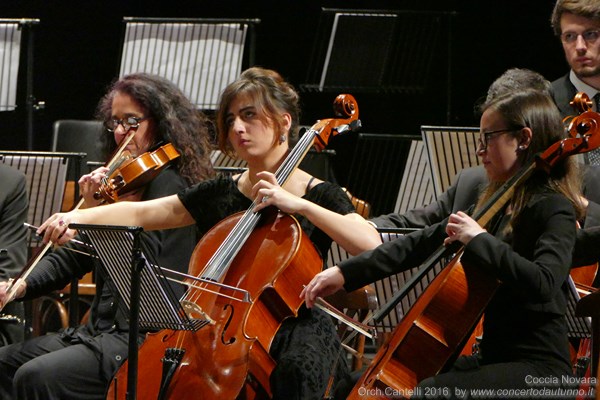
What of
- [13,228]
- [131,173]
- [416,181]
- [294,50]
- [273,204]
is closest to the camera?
[273,204]

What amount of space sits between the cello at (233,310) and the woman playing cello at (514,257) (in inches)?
5.6

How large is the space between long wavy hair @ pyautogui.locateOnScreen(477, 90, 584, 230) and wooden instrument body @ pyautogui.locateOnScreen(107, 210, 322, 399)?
538 millimetres

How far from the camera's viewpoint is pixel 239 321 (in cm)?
275

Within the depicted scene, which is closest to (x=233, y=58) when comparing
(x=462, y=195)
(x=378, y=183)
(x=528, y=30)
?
(x=378, y=183)

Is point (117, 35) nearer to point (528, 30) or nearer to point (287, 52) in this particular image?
point (287, 52)

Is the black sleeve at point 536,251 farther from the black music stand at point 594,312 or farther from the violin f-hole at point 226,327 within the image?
the violin f-hole at point 226,327

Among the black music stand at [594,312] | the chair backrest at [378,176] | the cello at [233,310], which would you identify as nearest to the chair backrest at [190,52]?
the chair backrest at [378,176]

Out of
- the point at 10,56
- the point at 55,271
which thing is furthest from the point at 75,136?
the point at 55,271

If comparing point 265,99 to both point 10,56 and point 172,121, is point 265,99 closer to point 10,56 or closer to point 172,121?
point 172,121

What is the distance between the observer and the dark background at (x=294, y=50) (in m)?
5.83

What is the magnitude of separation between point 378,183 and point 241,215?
2.51 m

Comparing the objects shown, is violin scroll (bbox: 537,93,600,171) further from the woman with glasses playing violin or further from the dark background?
the dark background

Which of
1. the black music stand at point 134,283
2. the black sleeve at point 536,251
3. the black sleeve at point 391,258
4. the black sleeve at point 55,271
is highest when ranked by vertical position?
the black sleeve at point 536,251

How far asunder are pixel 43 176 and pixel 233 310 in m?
1.34
